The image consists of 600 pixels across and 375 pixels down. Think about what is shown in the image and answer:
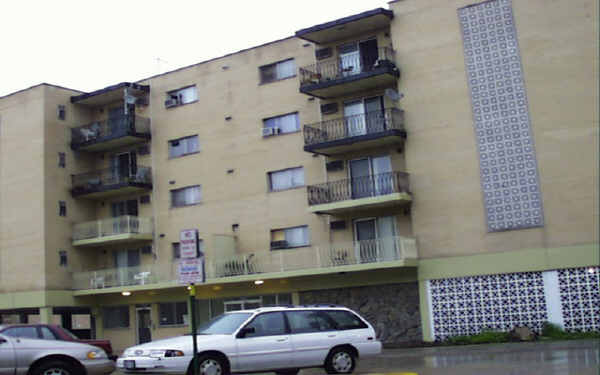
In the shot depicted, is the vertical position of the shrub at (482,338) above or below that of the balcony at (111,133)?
below

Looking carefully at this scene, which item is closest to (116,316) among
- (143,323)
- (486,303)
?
(143,323)

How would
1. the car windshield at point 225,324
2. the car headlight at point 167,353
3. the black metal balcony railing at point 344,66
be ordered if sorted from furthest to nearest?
the black metal balcony railing at point 344,66 < the car windshield at point 225,324 < the car headlight at point 167,353

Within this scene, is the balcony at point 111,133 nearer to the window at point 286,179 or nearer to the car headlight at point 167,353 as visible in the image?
the window at point 286,179

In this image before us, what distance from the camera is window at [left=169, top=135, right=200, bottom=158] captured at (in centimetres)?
3516

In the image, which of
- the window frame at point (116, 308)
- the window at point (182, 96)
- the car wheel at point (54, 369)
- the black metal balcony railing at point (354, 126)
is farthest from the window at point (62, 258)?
the car wheel at point (54, 369)

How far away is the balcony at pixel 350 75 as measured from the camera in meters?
28.9

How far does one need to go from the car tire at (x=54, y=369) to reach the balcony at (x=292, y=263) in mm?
14458

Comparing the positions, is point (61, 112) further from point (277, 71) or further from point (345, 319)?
point (345, 319)

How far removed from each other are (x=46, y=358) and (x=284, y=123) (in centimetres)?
1916

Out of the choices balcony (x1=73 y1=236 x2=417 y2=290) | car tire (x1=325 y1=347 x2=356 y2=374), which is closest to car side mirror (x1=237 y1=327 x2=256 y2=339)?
car tire (x1=325 y1=347 x2=356 y2=374)

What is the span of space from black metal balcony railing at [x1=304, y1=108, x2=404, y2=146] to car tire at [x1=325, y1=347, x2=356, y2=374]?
13189 mm

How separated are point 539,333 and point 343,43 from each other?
13.8 m

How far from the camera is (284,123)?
32594mm

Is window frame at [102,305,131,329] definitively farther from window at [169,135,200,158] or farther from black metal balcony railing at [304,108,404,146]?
black metal balcony railing at [304,108,404,146]
